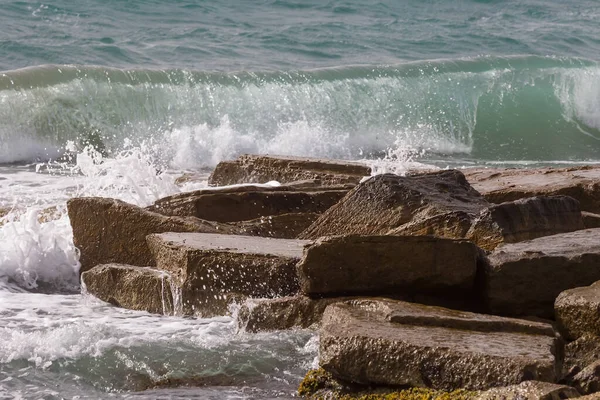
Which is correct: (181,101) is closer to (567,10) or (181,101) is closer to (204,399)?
(204,399)

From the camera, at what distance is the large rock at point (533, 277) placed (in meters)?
5.02

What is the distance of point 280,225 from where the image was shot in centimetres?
663

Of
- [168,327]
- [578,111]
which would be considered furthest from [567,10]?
[168,327]

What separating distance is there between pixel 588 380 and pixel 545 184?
3.04 m

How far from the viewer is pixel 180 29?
2044 cm

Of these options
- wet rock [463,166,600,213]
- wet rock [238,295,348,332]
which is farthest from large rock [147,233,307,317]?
wet rock [463,166,600,213]

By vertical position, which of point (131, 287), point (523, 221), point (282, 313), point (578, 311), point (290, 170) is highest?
point (523, 221)

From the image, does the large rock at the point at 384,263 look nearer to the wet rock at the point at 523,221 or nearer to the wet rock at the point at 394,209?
the wet rock at the point at 523,221

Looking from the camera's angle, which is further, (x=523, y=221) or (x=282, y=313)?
(x=523, y=221)

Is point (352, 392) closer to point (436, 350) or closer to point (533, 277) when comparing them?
point (436, 350)

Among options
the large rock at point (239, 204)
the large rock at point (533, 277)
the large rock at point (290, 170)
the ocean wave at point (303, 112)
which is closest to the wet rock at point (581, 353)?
the large rock at point (533, 277)

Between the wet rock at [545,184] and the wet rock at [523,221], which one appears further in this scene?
the wet rock at [545,184]

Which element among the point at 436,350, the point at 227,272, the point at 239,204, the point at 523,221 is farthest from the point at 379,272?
the point at 239,204

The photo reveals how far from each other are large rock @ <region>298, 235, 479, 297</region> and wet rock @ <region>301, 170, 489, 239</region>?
774 millimetres
